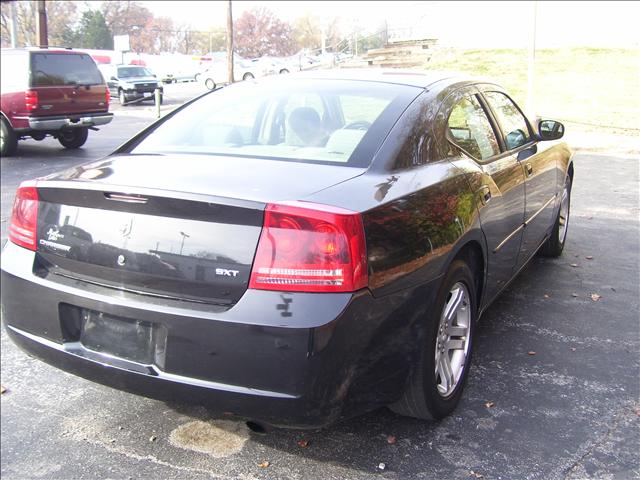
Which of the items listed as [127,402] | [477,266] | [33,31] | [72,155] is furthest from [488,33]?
[33,31]

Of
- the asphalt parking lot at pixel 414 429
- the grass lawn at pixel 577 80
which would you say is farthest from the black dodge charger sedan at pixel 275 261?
the grass lawn at pixel 577 80

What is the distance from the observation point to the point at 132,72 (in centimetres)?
3053

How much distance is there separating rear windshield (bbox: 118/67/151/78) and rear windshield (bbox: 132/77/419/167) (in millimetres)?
28390

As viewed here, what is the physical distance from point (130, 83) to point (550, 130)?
2728cm

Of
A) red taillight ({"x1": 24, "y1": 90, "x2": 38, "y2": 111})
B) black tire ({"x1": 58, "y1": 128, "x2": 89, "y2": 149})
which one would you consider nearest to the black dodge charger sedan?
red taillight ({"x1": 24, "y1": 90, "x2": 38, "y2": 111})

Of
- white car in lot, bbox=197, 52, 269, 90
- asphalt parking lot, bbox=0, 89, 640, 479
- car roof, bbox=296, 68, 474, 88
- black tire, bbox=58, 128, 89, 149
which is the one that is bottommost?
asphalt parking lot, bbox=0, 89, 640, 479

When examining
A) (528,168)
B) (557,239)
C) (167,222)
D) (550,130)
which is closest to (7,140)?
(557,239)

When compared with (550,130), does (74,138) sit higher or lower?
lower

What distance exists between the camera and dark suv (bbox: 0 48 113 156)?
12688 mm

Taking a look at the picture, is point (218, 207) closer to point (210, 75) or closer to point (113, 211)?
point (113, 211)

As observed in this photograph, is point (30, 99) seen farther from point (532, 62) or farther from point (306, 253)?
point (306, 253)

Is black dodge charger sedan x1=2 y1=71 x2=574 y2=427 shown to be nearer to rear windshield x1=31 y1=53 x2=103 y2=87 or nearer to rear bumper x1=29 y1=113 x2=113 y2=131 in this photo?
rear bumper x1=29 y1=113 x2=113 y2=131

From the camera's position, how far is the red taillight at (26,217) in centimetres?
279

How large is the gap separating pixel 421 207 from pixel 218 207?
90cm
